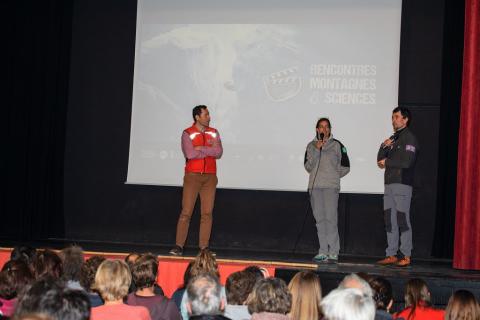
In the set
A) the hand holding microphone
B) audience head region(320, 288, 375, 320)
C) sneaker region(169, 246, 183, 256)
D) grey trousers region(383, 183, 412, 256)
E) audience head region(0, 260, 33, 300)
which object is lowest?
sneaker region(169, 246, 183, 256)

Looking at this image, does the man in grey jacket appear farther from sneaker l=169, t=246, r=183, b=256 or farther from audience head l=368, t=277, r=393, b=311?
audience head l=368, t=277, r=393, b=311

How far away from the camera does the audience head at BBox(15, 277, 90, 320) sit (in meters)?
1.84

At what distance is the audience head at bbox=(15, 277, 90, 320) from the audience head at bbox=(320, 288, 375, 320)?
81cm

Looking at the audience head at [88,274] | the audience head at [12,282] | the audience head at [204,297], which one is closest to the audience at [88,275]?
the audience head at [88,274]

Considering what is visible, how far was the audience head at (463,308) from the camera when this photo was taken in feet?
10.6

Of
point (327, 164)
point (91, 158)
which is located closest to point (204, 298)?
point (327, 164)

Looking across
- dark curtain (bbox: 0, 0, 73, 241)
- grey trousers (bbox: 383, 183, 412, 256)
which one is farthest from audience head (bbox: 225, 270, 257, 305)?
dark curtain (bbox: 0, 0, 73, 241)

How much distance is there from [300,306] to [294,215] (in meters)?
4.47

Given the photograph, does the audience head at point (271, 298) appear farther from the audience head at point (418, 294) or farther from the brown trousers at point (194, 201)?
the brown trousers at point (194, 201)

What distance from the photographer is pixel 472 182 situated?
6480 millimetres

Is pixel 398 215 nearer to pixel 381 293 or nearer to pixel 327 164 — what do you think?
pixel 327 164

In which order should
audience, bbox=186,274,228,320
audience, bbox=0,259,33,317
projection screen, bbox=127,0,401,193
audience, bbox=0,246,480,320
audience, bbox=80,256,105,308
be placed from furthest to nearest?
projection screen, bbox=127,0,401,193 < audience, bbox=80,256,105,308 < audience, bbox=0,259,33,317 < audience, bbox=186,274,228,320 < audience, bbox=0,246,480,320

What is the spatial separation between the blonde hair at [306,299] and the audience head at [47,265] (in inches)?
51.8

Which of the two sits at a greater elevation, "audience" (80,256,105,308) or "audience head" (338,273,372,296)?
"audience head" (338,273,372,296)
